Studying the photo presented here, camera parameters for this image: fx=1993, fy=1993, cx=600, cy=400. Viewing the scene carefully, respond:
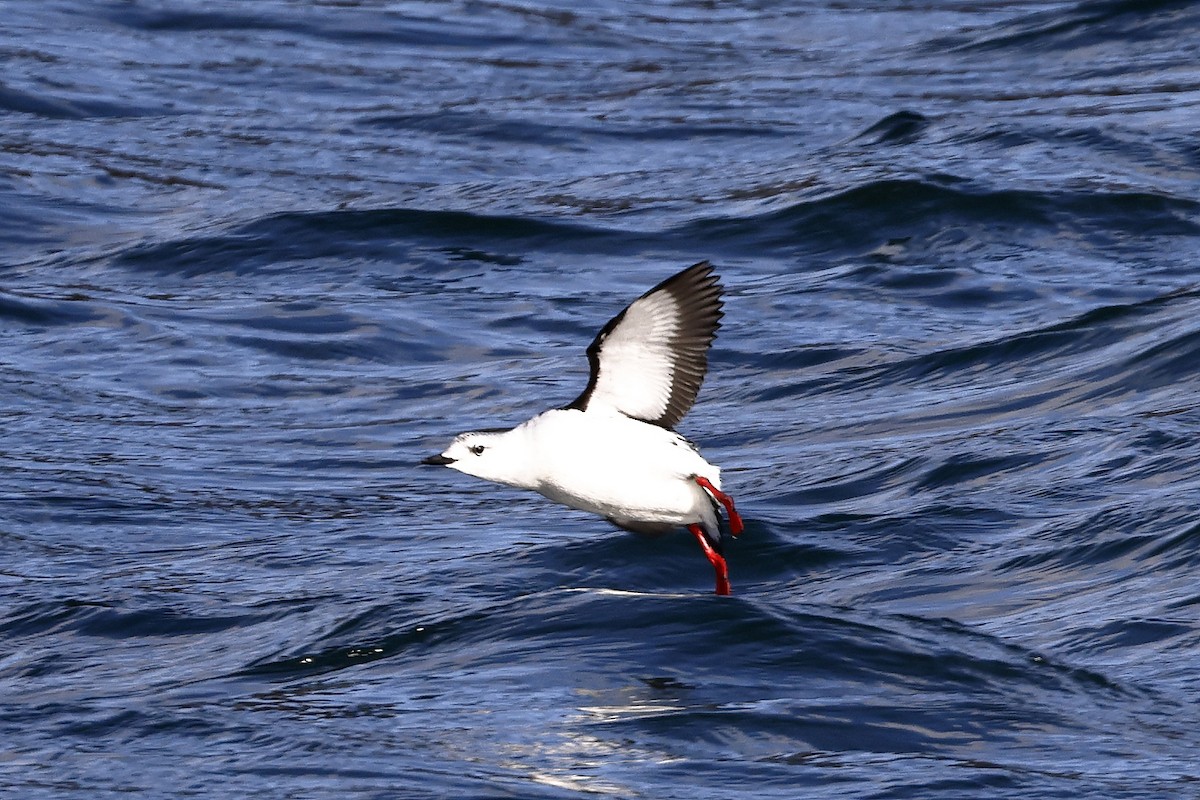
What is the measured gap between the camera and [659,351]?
24.7 ft

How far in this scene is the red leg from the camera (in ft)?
26.9

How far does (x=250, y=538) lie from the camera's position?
1030 centimetres

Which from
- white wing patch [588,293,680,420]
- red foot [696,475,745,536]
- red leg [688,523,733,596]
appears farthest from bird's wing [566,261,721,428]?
red leg [688,523,733,596]

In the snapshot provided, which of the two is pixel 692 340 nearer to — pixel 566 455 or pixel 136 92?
pixel 566 455

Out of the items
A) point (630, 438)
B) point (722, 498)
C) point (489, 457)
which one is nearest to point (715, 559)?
point (722, 498)

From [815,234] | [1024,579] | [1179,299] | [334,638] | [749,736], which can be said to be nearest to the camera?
[749,736]

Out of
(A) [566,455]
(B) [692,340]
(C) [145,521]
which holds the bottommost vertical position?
(C) [145,521]

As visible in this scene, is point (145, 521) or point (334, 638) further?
point (145, 521)

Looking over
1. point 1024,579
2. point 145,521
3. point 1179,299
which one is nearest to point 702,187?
point 1179,299

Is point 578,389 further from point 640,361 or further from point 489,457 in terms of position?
point 640,361

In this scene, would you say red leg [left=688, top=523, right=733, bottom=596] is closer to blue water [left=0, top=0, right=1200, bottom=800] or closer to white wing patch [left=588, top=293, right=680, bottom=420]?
blue water [left=0, top=0, right=1200, bottom=800]

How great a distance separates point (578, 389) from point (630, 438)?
15.7 feet

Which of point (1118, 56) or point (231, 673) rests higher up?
point (1118, 56)

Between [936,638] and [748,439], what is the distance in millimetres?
4107
